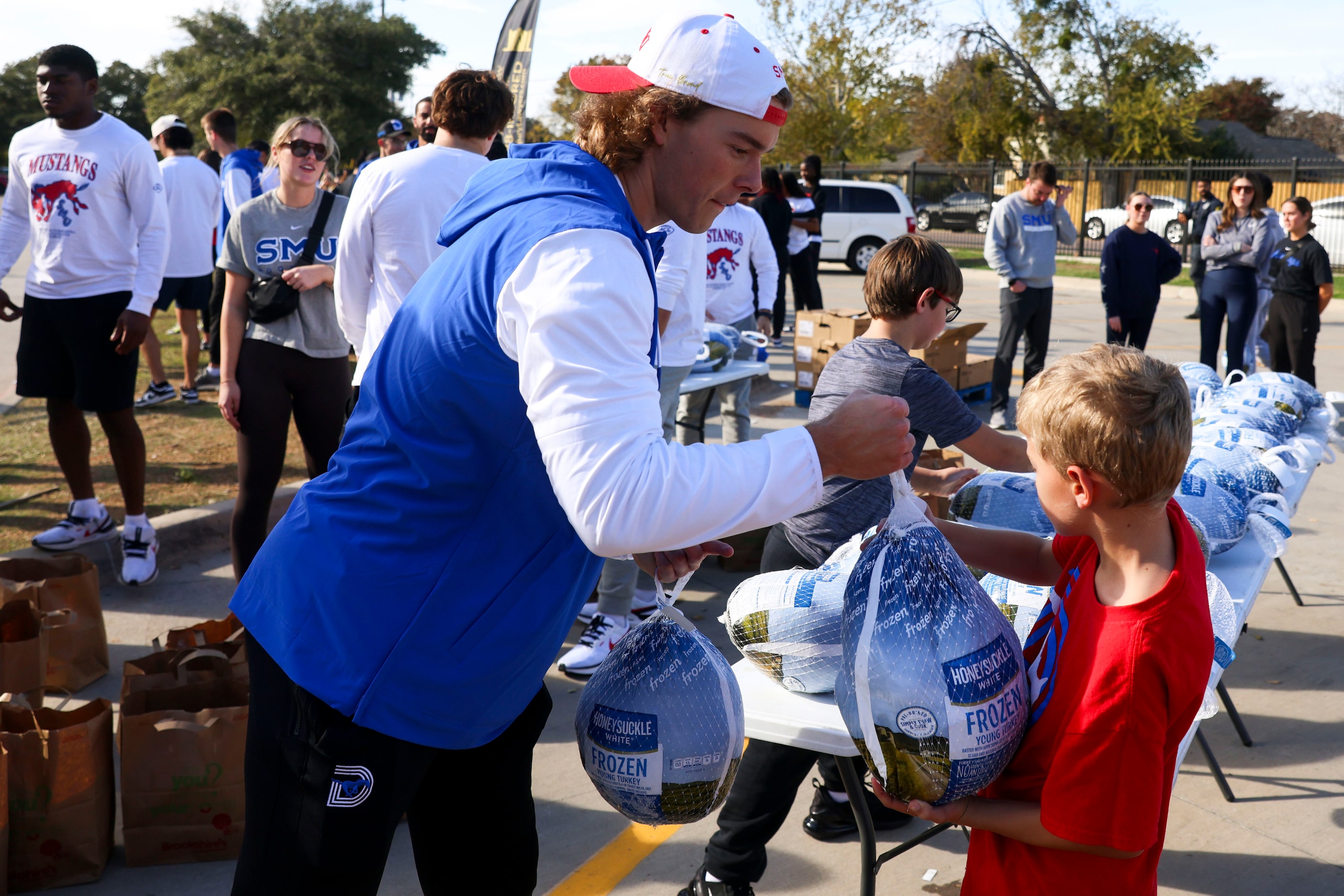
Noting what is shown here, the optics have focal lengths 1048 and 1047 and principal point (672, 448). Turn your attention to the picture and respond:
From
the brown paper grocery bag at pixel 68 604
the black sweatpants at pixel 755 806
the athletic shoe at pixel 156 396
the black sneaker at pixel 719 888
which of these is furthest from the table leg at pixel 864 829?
the athletic shoe at pixel 156 396

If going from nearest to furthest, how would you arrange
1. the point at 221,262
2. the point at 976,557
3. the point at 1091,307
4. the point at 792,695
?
the point at 976,557, the point at 792,695, the point at 221,262, the point at 1091,307

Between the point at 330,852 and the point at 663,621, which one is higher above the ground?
the point at 663,621

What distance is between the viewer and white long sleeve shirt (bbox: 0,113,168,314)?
14.9 ft

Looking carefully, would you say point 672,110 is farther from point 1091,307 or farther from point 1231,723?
point 1091,307

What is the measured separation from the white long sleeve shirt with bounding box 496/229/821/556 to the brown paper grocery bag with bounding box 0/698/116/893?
79.9 inches

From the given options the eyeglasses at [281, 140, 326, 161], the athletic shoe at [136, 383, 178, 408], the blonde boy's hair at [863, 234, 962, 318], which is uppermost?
the eyeglasses at [281, 140, 326, 161]

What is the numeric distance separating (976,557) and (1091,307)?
15.4 meters

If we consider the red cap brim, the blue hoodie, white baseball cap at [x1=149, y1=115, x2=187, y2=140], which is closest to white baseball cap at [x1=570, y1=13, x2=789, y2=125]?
the red cap brim

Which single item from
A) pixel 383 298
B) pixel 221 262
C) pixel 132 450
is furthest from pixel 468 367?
pixel 132 450

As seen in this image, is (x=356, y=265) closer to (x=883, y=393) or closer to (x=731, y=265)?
(x=883, y=393)

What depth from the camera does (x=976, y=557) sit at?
2000 mm

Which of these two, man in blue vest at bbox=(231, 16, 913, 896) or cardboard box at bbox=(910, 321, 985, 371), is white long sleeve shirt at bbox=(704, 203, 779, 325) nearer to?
cardboard box at bbox=(910, 321, 985, 371)

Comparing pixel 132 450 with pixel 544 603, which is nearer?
pixel 544 603

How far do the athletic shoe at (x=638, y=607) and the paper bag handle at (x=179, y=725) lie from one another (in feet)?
6.08
